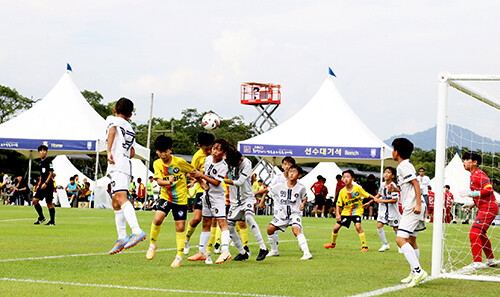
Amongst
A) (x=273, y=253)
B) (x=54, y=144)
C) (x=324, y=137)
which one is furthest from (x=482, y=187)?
(x=54, y=144)

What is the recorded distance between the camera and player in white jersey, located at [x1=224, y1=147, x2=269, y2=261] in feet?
33.1

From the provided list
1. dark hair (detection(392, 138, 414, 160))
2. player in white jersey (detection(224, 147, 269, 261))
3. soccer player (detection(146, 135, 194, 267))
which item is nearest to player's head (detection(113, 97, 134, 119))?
soccer player (detection(146, 135, 194, 267))

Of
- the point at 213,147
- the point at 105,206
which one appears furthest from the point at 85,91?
the point at 213,147

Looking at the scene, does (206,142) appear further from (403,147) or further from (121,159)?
(403,147)

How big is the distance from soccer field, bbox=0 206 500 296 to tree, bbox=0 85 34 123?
47.9 meters

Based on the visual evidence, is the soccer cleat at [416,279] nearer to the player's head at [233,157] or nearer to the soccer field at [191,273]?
the soccer field at [191,273]

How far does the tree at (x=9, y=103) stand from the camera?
58.0 metres

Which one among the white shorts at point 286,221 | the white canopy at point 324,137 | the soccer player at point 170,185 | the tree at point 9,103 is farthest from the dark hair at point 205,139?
the tree at point 9,103

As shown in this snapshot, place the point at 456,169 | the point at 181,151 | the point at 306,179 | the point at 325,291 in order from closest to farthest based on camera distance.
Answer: the point at 325,291 < the point at 456,169 < the point at 306,179 < the point at 181,151

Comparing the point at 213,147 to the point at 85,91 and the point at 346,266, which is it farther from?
the point at 85,91

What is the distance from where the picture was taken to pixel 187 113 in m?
86.2

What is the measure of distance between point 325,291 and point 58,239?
7.70m

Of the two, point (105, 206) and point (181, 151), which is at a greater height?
point (181, 151)

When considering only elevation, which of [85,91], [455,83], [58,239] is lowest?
[58,239]
